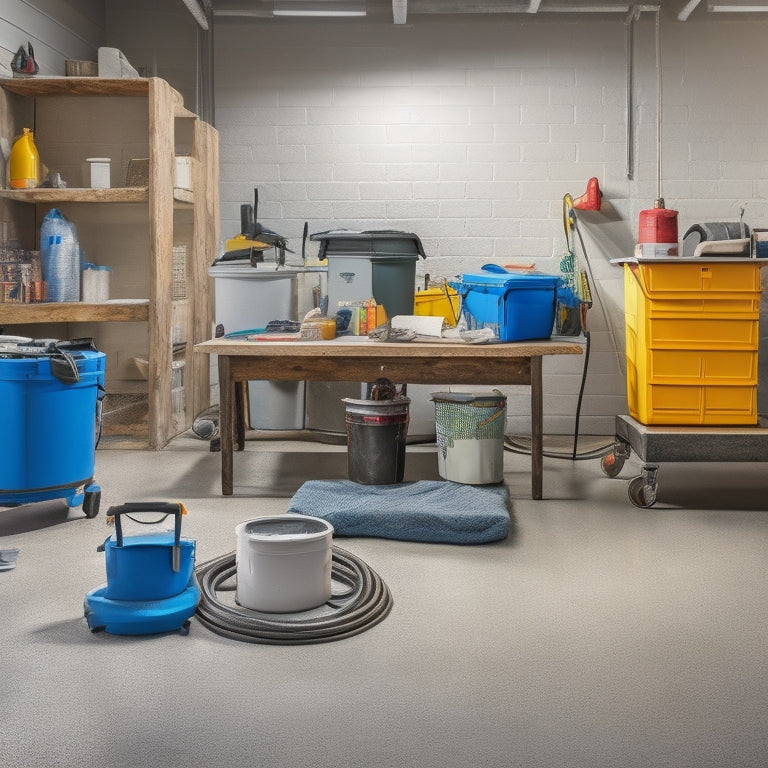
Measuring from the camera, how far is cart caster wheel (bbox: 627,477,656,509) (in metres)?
4.18

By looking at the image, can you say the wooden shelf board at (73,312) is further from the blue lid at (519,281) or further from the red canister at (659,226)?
the red canister at (659,226)

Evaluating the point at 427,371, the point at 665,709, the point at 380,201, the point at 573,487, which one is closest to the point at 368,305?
the point at 427,371

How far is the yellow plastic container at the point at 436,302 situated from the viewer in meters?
5.66

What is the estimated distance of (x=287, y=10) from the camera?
5.89 meters

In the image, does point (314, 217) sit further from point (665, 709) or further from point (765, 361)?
point (665, 709)

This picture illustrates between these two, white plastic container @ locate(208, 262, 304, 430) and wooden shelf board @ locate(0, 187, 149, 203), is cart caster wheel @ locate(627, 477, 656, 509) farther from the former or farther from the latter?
wooden shelf board @ locate(0, 187, 149, 203)

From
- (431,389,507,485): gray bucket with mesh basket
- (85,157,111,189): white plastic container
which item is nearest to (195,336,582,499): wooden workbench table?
(431,389,507,485): gray bucket with mesh basket

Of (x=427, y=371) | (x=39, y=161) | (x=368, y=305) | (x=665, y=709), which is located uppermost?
(x=39, y=161)

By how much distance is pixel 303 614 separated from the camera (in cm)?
289

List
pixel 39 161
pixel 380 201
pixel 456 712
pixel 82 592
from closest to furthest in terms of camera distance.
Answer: pixel 456 712
pixel 82 592
pixel 39 161
pixel 380 201

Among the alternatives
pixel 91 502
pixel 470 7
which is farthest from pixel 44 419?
pixel 470 7

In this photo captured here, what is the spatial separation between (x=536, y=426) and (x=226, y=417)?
139cm

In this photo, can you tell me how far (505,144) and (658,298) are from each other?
2375 millimetres

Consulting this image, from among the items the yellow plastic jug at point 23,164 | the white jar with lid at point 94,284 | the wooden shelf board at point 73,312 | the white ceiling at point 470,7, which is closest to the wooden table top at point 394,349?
the wooden shelf board at point 73,312
